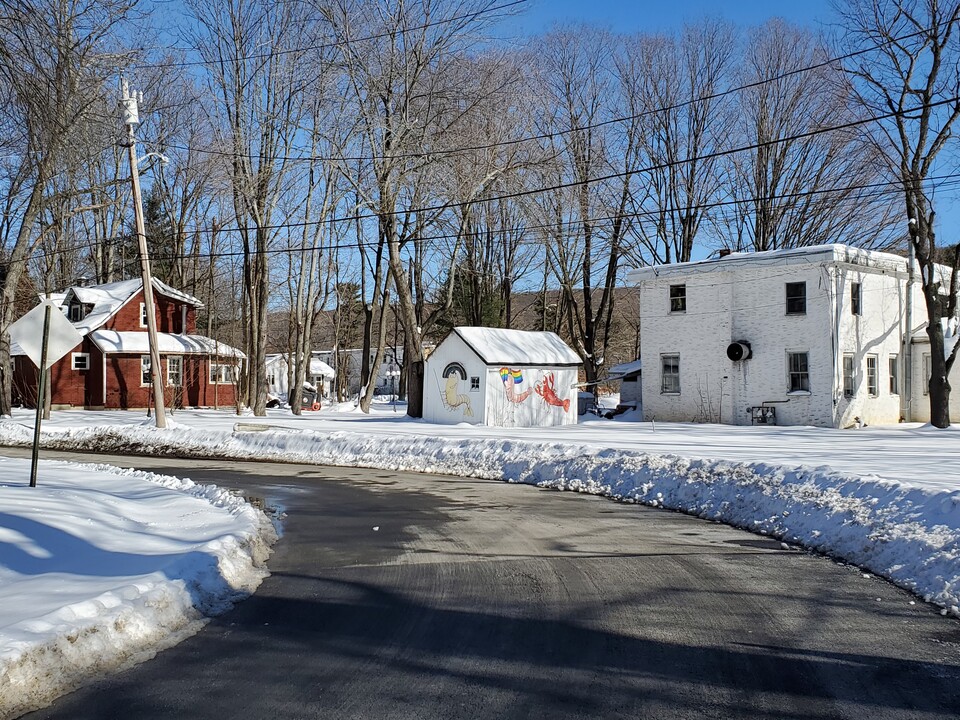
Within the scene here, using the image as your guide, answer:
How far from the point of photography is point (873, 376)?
3331 centimetres

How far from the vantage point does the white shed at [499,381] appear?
3272 centimetres

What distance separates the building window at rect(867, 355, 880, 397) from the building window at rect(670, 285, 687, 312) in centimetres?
715

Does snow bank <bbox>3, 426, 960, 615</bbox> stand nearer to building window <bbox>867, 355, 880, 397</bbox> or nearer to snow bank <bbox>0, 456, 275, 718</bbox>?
building window <bbox>867, 355, 880, 397</bbox>

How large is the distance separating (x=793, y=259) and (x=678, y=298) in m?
4.99

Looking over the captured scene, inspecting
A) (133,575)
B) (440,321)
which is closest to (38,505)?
(133,575)

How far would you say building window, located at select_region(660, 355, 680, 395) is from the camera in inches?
1391

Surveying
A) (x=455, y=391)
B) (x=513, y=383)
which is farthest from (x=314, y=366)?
(x=513, y=383)

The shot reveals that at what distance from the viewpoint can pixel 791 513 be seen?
39.8 feet

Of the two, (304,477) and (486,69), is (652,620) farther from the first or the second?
(486,69)

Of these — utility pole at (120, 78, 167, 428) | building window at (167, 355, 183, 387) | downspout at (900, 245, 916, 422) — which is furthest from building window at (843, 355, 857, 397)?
building window at (167, 355, 183, 387)

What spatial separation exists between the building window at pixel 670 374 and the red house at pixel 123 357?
72.6 feet

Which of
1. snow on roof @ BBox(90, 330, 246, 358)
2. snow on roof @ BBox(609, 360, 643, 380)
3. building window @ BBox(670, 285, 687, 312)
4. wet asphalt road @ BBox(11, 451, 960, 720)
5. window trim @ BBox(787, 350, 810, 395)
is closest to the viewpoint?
wet asphalt road @ BBox(11, 451, 960, 720)

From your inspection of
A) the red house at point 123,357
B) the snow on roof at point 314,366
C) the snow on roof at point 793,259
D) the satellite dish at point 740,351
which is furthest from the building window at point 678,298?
the snow on roof at point 314,366

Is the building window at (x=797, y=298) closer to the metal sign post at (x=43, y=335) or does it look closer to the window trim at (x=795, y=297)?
the window trim at (x=795, y=297)
